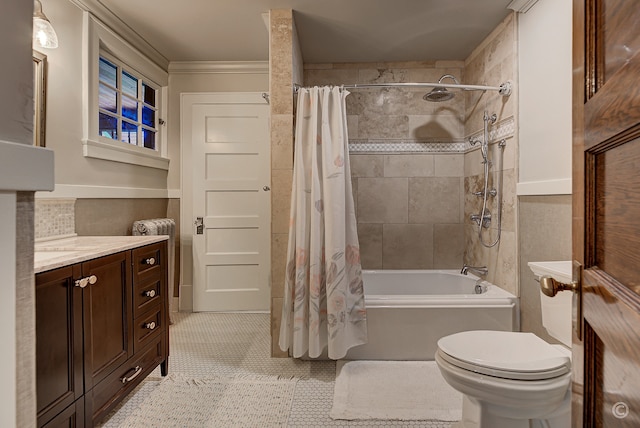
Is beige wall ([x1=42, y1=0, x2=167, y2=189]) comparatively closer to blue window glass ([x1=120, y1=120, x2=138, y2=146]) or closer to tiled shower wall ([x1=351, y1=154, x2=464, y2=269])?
blue window glass ([x1=120, y1=120, x2=138, y2=146])

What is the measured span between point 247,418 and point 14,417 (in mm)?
1384

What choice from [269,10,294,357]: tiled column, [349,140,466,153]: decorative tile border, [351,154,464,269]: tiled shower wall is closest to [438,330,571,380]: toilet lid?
[269,10,294,357]: tiled column

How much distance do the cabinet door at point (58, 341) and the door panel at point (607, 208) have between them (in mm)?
1552

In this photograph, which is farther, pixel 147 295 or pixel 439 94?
pixel 439 94

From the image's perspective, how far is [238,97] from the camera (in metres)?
3.29

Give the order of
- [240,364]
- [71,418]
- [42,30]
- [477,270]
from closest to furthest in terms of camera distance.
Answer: [71,418] < [42,30] < [240,364] < [477,270]

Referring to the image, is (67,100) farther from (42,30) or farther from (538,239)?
(538,239)

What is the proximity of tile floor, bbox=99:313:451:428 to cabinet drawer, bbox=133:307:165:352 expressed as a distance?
12.5 inches

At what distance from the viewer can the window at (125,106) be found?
258 centimetres

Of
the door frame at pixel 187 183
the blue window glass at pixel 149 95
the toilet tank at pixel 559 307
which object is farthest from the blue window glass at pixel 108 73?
the toilet tank at pixel 559 307

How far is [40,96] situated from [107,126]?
646mm

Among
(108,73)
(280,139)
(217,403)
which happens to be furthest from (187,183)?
(217,403)

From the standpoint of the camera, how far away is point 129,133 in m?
2.88

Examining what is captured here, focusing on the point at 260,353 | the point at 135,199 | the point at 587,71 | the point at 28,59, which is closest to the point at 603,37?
the point at 587,71
